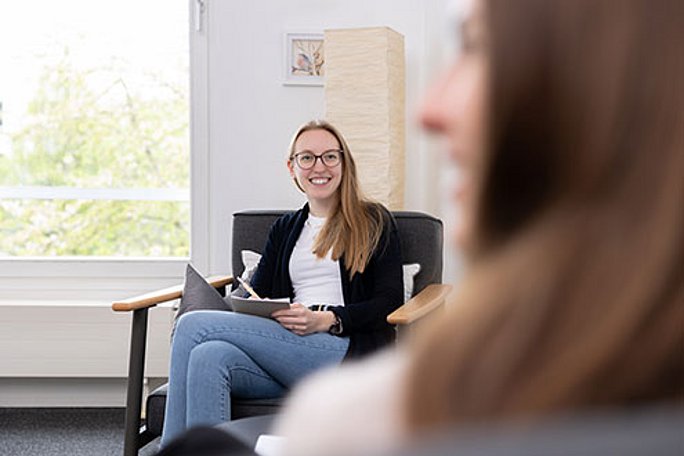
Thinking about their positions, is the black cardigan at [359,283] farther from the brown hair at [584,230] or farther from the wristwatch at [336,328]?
the brown hair at [584,230]

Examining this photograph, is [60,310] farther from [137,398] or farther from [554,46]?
[554,46]

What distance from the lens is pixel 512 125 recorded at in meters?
0.38

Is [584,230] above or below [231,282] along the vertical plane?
above

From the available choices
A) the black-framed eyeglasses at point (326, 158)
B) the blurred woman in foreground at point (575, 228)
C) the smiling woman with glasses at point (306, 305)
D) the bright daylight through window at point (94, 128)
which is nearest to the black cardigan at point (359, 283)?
the smiling woman with glasses at point (306, 305)

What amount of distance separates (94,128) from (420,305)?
2.05 m

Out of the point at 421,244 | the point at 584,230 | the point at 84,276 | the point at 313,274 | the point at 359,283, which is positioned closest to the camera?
the point at 584,230

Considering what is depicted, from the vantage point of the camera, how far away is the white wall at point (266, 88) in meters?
4.25

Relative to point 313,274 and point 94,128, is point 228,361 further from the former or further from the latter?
point 94,128

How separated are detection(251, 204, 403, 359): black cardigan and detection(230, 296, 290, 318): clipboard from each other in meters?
0.18

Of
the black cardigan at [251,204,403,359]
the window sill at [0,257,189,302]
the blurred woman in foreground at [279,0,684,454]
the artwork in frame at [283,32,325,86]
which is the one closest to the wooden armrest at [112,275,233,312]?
the black cardigan at [251,204,403,359]

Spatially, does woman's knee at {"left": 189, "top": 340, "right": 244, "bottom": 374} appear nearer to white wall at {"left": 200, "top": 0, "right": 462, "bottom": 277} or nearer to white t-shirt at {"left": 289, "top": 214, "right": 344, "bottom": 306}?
white t-shirt at {"left": 289, "top": 214, "right": 344, "bottom": 306}

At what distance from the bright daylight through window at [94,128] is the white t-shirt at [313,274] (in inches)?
48.7

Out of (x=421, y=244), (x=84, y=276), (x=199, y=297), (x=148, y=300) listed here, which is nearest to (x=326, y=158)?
(x=421, y=244)

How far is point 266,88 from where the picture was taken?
14.0ft
